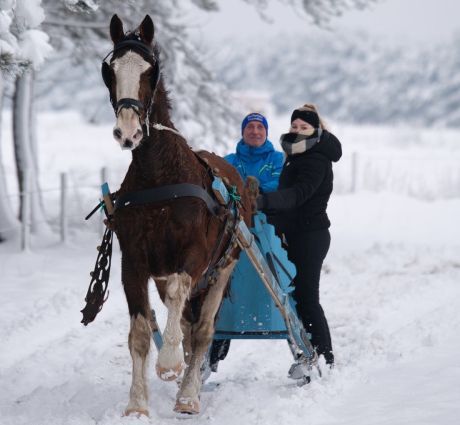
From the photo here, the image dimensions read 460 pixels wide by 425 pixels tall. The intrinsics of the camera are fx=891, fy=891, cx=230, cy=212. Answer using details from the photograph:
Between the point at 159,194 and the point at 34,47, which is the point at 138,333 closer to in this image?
the point at 159,194

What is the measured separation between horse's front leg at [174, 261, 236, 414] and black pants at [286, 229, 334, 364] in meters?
0.53

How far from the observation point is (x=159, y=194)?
17.3 feet

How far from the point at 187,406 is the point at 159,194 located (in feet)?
4.41

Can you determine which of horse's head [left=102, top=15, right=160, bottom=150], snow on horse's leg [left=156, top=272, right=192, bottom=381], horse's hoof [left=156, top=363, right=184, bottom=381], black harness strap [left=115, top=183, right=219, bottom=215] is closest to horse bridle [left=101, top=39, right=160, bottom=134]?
horse's head [left=102, top=15, right=160, bottom=150]

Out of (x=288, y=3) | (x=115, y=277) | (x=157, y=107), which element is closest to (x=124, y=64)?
(x=157, y=107)

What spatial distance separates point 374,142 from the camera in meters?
48.3

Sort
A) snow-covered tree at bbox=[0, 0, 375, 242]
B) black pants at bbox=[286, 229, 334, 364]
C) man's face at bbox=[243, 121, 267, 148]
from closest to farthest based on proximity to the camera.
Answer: black pants at bbox=[286, 229, 334, 364], man's face at bbox=[243, 121, 267, 148], snow-covered tree at bbox=[0, 0, 375, 242]

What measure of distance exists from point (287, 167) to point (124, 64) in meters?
1.91

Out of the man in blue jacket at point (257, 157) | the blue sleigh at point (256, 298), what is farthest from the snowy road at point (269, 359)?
the man in blue jacket at point (257, 157)

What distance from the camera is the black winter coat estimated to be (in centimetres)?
620

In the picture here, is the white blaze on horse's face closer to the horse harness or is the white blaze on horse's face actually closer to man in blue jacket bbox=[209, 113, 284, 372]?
the horse harness

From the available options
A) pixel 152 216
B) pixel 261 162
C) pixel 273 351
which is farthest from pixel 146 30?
pixel 273 351

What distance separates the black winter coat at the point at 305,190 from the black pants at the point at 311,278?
0.08 meters

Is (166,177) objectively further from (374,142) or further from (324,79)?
(324,79)
